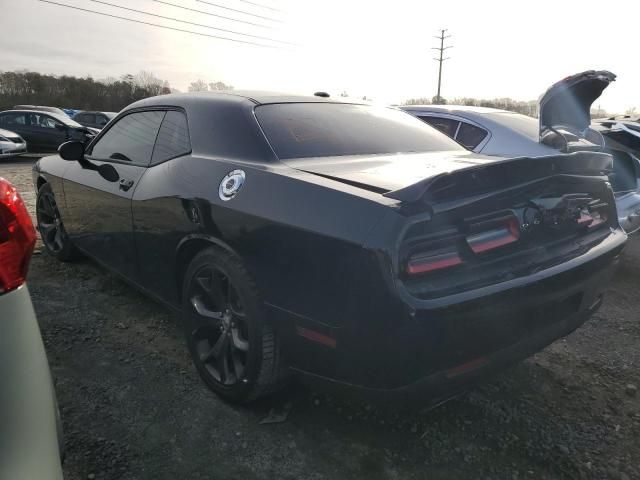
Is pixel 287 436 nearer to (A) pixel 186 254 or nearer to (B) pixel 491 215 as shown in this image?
(A) pixel 186 254

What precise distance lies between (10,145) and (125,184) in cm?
1244

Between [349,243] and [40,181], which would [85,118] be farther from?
[349,243]

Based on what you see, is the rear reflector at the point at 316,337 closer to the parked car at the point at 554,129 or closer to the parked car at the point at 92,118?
the parked car at the point at 554,129

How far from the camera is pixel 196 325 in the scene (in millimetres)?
2592

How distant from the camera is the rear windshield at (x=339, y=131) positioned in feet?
8.25

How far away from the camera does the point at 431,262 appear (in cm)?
177

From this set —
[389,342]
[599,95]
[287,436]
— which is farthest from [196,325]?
[599,95]

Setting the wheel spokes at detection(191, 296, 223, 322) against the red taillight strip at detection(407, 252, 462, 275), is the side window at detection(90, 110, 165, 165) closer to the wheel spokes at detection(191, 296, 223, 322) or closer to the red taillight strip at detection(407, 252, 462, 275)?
the wheel spokes at detection(191, 296, 223, 322)

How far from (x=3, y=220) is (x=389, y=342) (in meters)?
1.20

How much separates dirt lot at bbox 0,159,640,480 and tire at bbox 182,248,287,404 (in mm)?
165

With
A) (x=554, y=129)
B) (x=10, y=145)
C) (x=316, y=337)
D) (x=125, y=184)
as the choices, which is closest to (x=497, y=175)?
(x=316, y=337)

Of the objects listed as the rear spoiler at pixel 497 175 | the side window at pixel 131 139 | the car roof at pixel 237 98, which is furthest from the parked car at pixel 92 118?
the rear spoiler at pixel 497 175

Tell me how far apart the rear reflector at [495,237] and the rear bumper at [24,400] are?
4.75 feet

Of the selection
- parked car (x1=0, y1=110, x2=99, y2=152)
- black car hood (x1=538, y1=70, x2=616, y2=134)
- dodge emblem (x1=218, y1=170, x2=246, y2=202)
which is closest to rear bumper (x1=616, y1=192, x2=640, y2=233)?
black car hood (x1=538, y1=70, x2=616, y2=134)
